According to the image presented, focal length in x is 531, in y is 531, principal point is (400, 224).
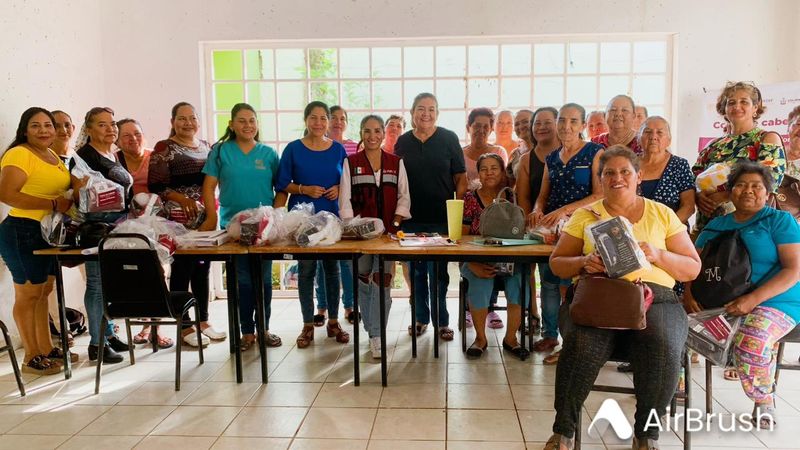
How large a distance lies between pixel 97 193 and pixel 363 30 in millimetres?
2692

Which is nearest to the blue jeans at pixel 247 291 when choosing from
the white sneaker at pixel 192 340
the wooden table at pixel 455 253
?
the white sneaker at pixel 192 340

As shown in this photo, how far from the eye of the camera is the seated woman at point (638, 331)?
2.09 m

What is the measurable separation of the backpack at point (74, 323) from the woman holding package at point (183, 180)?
1012mm

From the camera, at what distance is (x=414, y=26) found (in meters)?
4.68

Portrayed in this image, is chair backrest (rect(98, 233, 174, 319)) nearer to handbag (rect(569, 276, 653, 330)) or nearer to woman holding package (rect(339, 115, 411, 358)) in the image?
woman holding package (rect(339, 115, 411, 358))

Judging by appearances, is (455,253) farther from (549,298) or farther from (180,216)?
(180,216)

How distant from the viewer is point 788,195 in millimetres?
2916

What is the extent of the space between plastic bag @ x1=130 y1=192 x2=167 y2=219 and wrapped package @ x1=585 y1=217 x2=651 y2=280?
2.51 m

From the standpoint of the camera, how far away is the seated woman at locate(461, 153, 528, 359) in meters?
3.35

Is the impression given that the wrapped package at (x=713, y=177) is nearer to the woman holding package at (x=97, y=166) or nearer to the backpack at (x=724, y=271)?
the backpack at (x=724, y=271)

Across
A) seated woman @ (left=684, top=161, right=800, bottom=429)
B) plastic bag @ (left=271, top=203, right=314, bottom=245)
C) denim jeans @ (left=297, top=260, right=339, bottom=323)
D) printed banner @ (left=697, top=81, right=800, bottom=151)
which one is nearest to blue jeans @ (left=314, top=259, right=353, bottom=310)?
denim jeans @ (left=297, top=260, right=339, bottom=323)

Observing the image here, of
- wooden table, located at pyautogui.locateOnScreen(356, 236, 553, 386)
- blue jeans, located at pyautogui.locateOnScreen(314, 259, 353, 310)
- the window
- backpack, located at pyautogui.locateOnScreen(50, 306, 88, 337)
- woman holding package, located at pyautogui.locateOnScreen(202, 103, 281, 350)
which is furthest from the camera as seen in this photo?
the window

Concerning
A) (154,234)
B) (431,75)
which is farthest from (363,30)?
(154,234)

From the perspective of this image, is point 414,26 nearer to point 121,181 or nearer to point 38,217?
point 121,181
